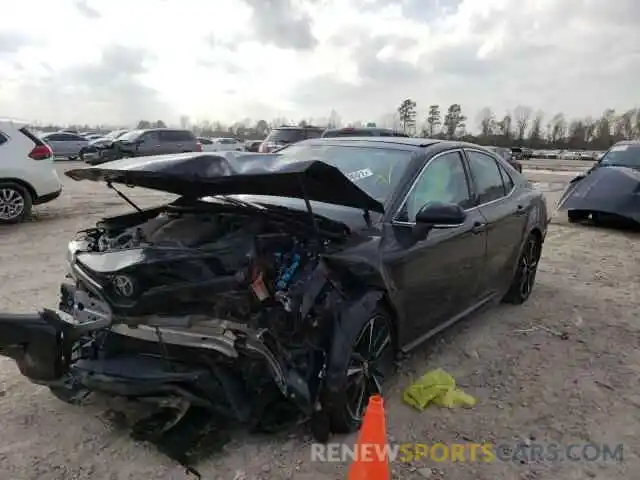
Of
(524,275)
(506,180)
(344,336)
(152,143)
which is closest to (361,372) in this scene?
(344,336)

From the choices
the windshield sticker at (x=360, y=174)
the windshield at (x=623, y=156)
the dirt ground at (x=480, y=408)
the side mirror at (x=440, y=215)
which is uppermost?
the windshield sticker at (x=360, y=174)

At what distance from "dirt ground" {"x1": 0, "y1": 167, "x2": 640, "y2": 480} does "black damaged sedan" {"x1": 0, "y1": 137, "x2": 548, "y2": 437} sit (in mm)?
249

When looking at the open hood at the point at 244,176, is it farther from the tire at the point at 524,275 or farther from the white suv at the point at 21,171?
the white suv at the point at 21,171

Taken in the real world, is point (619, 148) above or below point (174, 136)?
above

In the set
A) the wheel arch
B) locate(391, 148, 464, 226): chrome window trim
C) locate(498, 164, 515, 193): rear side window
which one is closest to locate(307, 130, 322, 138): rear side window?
the wheel arch

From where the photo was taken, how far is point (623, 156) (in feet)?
37.0

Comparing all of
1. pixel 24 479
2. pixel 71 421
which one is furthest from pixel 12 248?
pixel 24 479

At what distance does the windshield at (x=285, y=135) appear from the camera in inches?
669

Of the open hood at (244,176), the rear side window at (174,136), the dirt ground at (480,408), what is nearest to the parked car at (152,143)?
the rear side window at (174,136)

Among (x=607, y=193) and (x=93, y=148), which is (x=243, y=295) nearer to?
(x=607, y=193)

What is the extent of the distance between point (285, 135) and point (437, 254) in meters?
13.8

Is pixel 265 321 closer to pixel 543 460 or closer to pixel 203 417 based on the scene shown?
pixel 203 417

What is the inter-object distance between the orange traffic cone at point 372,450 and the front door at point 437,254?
1046 mm

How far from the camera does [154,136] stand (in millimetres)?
23453
